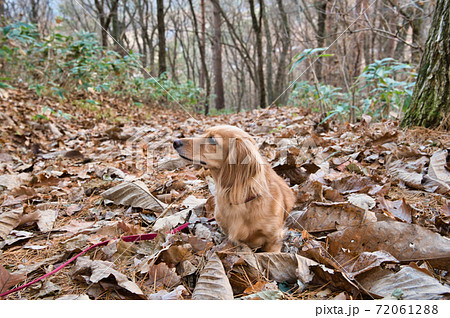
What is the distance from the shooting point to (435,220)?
6.07 ft

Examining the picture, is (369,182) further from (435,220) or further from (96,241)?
(96,241)

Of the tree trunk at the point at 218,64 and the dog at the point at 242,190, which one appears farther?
the tree trunk at the point at 218,64

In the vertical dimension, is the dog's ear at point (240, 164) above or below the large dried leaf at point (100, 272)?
above

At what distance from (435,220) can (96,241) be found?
2.24 metres

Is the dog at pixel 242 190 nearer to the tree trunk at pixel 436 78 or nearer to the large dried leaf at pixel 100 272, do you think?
the large dried leaf at pixel 100 272

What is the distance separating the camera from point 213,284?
1.45 meters

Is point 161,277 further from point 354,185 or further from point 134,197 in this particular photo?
point 354,185

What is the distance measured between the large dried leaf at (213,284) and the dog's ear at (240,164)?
61cm

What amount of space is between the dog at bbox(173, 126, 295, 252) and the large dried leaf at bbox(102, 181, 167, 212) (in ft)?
2.30

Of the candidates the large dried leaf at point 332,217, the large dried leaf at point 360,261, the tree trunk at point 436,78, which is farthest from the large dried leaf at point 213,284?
the tree trunk at point 436,78

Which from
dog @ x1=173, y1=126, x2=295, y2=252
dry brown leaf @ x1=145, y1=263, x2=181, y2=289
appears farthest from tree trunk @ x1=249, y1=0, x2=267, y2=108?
dry brown leaf @ x1=145, y1=263, x2=181, y2=289

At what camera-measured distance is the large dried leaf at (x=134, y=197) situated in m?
2.53

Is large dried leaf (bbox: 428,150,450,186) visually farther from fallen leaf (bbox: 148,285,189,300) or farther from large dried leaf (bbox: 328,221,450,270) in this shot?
fallen leaf (bbox: 148,285,189,300)

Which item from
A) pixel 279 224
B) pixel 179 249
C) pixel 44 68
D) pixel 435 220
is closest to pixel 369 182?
pixel 435 220
